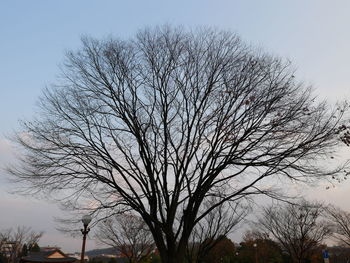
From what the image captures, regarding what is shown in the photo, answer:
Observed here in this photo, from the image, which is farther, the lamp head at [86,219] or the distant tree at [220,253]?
the distant tree at [220,253]

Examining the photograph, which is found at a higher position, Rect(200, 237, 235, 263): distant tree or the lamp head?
Rect(200, 237, 235, 263): distant tree

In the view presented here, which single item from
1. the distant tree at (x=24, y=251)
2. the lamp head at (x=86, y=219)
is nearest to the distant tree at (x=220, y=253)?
the distant tree at (x=24, y=251)

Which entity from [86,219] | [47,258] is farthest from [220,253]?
[86,219]

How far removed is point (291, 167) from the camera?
1270 centimetres

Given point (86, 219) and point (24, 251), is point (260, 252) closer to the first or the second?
point (86, 219)

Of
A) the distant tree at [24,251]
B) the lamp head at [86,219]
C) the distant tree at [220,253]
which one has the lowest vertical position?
the lamp head at [86,219]

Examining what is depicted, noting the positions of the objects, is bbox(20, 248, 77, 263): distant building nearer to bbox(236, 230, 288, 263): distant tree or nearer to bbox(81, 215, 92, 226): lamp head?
bbox(236, 230, 288, 263): distant tree

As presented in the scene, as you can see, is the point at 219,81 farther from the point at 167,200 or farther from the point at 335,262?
the point at 335,262

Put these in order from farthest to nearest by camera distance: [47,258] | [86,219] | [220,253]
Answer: [47,258]
[220,253]
[86,219]

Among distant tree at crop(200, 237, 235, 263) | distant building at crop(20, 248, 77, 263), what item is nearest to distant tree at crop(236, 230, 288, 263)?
distant tree at crop(200, 237, 235, 263)

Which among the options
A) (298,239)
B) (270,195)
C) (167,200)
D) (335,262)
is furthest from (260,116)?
(335,262)

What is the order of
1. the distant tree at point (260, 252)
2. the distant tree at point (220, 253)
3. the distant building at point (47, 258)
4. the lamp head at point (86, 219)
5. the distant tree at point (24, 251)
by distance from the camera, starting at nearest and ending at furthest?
the lamp head at point (86, 219) < the distant tree at point (260, 252) < the distant tree at point (220, 253) < the distant building at point (47, 258) < the distant tree at point (24, 251)

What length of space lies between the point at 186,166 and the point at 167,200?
57.6 inches

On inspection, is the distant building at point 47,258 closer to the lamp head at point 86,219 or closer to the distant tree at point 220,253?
the distant tree at point 220,253
